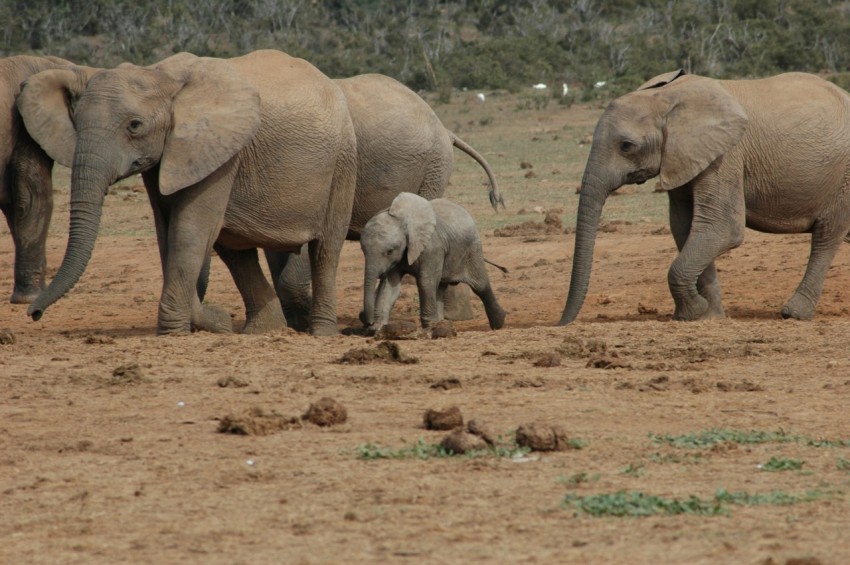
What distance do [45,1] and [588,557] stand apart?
39.4m

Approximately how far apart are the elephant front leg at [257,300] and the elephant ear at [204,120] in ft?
4.20

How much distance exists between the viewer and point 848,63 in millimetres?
34844

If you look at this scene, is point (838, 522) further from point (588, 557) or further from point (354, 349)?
point (354, 349)

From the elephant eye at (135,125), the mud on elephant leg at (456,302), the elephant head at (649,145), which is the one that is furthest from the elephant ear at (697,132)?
the elephant eye at (135,125)

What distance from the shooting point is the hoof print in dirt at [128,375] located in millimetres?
7820

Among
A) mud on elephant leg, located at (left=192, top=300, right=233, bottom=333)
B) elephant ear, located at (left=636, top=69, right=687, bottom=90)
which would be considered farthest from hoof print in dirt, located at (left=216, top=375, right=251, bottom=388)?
elephant ear, located at (left=636, top=69, right=687, bottom=90)

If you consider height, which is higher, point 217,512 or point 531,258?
point 217,512

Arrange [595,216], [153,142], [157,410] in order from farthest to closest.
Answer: [595,216], [153,142], [157,410]

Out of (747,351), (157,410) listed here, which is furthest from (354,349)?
(747,351)

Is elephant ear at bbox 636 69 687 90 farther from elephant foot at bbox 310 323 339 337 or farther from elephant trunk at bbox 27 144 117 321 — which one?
elephant trunk at bbox 27 144 117 321

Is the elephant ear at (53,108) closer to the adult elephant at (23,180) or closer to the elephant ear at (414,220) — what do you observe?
the adult elephant at (23,180)

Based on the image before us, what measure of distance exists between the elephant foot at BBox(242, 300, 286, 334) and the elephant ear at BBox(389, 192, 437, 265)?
1.01 m

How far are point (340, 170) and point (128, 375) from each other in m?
2.93

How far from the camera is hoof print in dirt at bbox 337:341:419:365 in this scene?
8352mm
